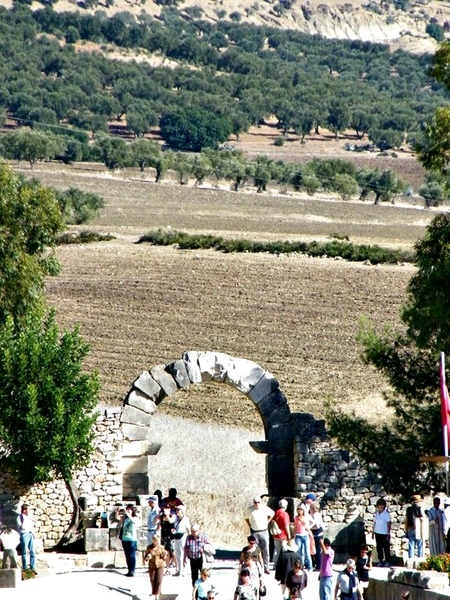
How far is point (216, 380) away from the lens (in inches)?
1038

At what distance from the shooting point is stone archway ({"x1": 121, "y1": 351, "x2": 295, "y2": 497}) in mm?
25797

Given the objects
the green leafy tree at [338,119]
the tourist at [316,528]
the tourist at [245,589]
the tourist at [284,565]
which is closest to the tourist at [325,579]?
the tourist at [284,565]

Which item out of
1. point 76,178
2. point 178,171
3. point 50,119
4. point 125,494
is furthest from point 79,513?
point 50,119

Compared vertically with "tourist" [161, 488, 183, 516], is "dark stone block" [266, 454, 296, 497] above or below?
above

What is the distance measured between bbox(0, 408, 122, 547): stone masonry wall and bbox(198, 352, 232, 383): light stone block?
1689 millimetres

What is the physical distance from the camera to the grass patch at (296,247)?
192 ft

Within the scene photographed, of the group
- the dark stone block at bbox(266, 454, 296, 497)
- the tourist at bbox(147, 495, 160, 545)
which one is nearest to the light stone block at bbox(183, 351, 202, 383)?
the dark stone block at bbox(266, 454, 296, 497)

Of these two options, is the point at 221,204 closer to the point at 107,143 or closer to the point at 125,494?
the point at 107,143

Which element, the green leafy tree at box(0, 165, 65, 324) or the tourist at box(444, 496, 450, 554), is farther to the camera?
the green leafy tree at box(0, 165, 65, 324)

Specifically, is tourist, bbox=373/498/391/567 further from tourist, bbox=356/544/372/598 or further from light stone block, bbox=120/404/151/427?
light stone block, bbox=120/404/151/427

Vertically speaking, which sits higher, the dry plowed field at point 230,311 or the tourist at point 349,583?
the dry plowed field at point 230,311

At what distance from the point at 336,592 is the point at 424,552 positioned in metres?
5.25

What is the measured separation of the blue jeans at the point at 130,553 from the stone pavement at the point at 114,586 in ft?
0.54

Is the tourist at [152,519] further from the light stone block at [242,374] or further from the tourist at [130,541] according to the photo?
the light stone block at [242,374]
